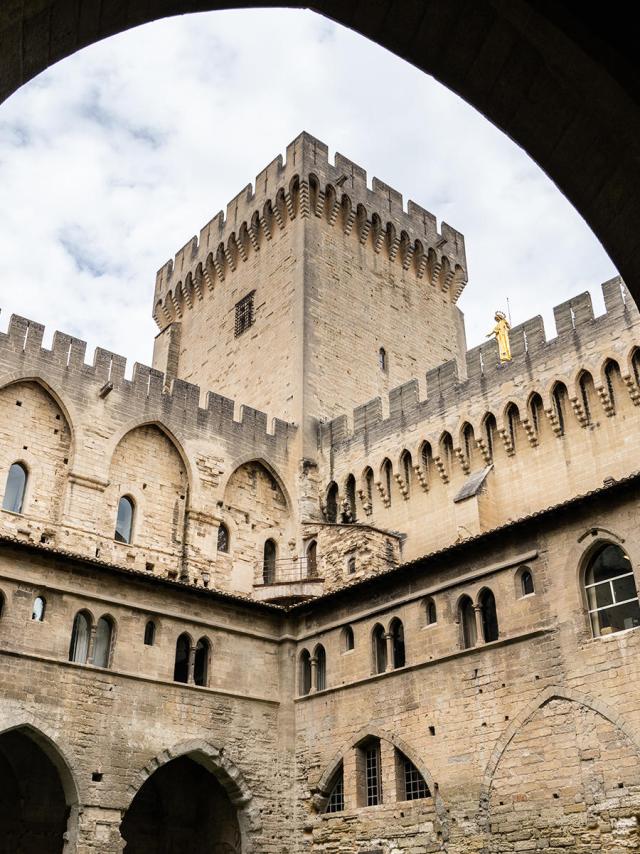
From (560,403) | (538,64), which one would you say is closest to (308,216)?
(560,403)

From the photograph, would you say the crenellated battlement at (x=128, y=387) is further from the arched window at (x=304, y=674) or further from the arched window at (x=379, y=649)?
the arched window at (x=379, y=649)

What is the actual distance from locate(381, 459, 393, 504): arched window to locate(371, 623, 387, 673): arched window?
4.88 m

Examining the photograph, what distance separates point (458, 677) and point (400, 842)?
328cm

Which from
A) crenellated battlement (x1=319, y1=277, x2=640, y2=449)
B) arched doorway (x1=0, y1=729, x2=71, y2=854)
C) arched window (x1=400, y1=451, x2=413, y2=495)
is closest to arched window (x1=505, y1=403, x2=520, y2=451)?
crenellated battlement (x1=319, y1=277, x2=640, y2=449)

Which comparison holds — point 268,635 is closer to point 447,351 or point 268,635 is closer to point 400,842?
point 400,842

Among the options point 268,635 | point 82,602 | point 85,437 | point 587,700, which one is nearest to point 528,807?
point 587,700

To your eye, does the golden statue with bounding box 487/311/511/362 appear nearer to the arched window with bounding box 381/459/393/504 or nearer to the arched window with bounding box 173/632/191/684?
the arched window with bounding box 381/459/393/504

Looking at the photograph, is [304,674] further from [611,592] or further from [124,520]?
[611,592]

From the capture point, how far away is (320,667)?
69.5ft

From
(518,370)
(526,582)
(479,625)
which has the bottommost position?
(479,625)

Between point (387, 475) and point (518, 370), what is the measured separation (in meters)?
4.74

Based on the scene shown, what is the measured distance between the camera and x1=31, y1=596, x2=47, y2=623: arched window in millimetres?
18531

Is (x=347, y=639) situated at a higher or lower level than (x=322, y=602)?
lower

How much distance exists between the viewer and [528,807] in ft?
50.7
